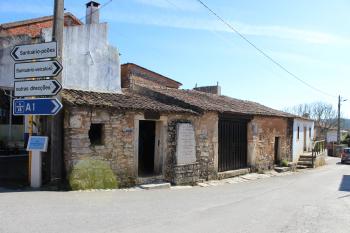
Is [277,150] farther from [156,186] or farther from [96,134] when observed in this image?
[96,134]

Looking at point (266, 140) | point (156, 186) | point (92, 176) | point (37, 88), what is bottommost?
point (156, 186)

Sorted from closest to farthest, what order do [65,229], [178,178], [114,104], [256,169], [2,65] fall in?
[65,229], [114,104], [178,178], [2,65], [256,169]

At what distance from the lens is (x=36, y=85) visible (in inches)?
393

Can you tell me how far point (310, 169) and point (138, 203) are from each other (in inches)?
→ 764

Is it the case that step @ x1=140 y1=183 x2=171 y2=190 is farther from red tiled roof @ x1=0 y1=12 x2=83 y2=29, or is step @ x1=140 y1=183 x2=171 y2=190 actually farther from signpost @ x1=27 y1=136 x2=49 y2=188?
red tiled roof @ x1=0 y1=12 x2=83 y2=29

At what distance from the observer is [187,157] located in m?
14.5

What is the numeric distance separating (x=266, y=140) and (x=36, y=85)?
47.6 feet

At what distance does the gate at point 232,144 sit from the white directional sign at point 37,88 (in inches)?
360

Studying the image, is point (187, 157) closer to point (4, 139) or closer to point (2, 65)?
point (2, 65)

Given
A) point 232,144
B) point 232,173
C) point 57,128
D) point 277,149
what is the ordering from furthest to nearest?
point 277,149 < point 232,144 < point 232,173 < point 57,128

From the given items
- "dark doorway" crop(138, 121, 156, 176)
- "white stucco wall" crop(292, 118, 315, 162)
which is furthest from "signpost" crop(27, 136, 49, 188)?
"white stucco wall" crop(292, 118, 315, 162)

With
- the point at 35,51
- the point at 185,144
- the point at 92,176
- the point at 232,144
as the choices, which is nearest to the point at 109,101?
the point at 92,176

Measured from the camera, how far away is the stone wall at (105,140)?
1074 centimetres


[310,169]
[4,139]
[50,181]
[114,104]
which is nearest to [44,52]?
[114,104]
